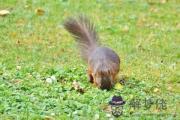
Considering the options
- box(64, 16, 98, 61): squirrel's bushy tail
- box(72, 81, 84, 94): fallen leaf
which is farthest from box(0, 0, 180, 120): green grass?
box(64, 16, 98, 61): squirrel's bushy tail

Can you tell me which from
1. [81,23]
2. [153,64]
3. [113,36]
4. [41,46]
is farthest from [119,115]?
[113,36]

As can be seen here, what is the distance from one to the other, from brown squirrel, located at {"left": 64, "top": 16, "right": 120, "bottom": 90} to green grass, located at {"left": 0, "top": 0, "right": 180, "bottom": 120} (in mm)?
145

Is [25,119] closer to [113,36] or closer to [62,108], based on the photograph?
[62,108]

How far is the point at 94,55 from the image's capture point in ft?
26.1

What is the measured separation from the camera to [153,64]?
9.33m

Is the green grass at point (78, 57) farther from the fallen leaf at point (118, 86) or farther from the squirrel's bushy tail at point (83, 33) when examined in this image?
the squirrel's bushy tail at point (83, 33)

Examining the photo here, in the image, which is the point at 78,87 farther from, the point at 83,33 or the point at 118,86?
the point at 83,33

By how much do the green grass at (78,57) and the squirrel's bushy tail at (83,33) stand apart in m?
0.31

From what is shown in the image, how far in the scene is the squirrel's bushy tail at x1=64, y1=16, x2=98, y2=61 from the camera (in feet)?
27.4

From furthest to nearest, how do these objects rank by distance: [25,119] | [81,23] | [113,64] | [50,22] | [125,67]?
[50,22] < [125,67] < [81,23] < [113,64] < [25,119]

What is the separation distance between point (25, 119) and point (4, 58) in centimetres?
297

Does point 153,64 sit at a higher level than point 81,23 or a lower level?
lower

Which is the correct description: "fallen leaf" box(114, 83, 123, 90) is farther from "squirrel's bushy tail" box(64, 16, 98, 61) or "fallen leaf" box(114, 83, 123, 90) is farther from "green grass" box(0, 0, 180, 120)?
"squirrel's bushy tail" box(64, 16, 98, 61)

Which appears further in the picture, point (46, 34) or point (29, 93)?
point (46, 34)
